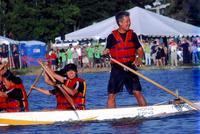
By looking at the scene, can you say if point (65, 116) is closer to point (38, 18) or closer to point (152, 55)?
point (152, 55)

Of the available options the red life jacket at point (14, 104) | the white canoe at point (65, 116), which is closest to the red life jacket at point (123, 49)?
the white canoe at point (65, 116)

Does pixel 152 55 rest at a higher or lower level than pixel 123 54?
lower

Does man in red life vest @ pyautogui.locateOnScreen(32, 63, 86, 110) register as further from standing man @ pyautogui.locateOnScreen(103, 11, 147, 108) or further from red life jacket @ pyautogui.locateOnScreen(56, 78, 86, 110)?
standing man @ pyautogui.locateOnScreen(103, 11, 147, 108)

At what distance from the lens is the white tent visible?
146 feet

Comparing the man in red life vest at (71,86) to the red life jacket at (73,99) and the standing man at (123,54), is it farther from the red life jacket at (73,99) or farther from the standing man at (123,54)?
→ the standing man at (123,54)

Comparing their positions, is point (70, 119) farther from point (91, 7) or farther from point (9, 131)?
point (91, 7)

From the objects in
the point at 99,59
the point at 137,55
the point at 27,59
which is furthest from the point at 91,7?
the point at 137,55

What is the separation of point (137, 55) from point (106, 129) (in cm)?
193

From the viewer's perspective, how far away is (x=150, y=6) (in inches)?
3583

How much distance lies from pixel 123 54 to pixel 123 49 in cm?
10

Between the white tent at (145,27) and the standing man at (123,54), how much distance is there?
87.9 feet

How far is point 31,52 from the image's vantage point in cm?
5538

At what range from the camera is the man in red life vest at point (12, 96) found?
55.8 feet

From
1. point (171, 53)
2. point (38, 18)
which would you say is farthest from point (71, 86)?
point (38, 18)
